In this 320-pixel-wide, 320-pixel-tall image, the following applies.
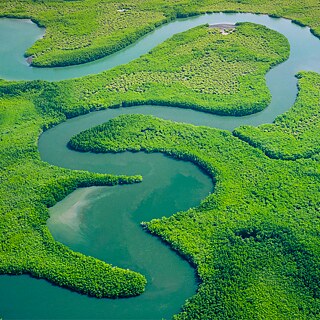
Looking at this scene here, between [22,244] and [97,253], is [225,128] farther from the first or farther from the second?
[22,244]

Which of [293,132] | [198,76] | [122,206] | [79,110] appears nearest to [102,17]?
[198,76]

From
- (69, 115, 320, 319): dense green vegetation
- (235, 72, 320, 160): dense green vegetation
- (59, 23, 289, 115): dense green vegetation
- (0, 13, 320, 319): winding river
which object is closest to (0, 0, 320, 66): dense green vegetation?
(0, 13, 320, 319): winding river

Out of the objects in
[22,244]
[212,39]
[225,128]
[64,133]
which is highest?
[212,39]

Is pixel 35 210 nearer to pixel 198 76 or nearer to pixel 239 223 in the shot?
pixel 239 223

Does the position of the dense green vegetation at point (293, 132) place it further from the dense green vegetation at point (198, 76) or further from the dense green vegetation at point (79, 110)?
the dense green vegetation at point (79, 110)

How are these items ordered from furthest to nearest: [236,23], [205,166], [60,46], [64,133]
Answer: [236,23], [60,46], [64,133], [205,166]

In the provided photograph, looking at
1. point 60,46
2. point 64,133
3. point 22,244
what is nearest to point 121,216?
point 22,244

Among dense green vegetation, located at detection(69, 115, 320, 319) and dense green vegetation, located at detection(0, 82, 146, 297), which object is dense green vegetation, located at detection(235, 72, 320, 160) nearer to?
dense green vegetation, located at detection(69, 115, 320, 319)
